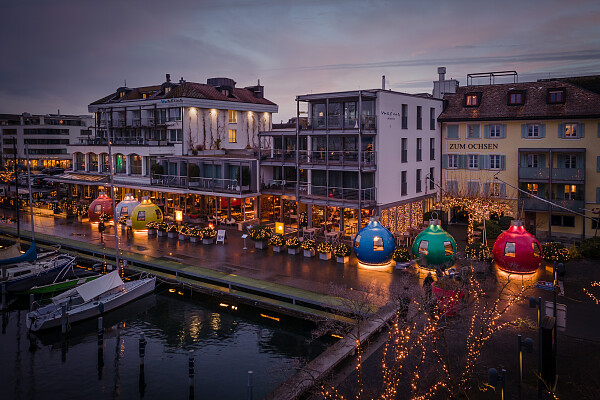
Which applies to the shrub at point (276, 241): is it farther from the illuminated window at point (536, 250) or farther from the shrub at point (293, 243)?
the illuminated window at point (536, 250)

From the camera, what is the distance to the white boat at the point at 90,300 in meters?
25.6

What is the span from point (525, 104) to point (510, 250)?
66.3 ft

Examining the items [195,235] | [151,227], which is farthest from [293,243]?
[151,227]

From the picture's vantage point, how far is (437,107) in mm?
46344

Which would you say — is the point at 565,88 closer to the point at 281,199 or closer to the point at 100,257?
the point at 281,199

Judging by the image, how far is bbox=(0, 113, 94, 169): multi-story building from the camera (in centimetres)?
11494

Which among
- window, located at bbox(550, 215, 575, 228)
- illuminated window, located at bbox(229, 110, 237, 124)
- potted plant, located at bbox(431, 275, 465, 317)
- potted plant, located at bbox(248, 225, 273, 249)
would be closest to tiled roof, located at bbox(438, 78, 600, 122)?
window, located at bbox(550, 215, 575, 228)

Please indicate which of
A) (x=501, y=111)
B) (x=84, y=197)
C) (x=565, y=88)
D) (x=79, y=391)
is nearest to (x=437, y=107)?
(x=501, y=111)

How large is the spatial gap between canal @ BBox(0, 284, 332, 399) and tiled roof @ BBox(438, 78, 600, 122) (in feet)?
95.2

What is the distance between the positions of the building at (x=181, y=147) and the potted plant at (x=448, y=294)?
2499 centimetres

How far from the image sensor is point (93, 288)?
90.4 ft

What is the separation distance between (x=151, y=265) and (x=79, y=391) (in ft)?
44.6

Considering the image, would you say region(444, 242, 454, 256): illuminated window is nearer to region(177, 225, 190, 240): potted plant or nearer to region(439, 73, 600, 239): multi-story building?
region(439, 73, 600, 239): multi-story building

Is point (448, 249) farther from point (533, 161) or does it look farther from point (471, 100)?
point (471, 100)
